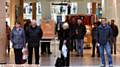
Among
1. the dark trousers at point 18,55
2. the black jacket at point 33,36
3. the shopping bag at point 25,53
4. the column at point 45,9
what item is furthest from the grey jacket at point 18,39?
the column at point 45,9

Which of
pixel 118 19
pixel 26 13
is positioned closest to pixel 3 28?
pixel 118 19

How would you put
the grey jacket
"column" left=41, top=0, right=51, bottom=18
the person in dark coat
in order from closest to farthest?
the person in dark coat < the grey jacket < "column" left=41, top=0, right=51, bottom=18

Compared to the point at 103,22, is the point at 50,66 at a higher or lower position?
lower

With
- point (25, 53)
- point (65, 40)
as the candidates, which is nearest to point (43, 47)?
point (25, 53)

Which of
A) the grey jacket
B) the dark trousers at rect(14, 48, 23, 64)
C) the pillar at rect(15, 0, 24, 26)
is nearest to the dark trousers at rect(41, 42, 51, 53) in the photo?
the dark trousers at rect(14, 48, 23, 64)

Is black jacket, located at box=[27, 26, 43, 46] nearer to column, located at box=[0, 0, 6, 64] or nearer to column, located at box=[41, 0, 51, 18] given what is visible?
column, located at box=[0, 0, 6, 64]

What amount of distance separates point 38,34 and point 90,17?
10.6 meters

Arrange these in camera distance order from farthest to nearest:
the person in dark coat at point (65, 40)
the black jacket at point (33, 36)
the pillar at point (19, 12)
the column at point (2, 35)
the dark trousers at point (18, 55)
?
1. the pillar at point (19, 12)
2. the column at point (2, 35)
3. the black jacket at point (33, 36)
4. the dark trousers at point (18, 55)
5. the person in dark coat at point (65, 40)

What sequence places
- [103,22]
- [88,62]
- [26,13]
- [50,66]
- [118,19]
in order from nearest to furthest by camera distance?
[103,22] → [50,66] → [88,62] → [118,19] → [26,13]

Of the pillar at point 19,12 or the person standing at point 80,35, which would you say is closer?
the person standing at point 80,35

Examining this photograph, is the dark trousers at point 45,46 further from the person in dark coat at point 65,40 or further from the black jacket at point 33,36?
the person in dark coat at point 65,40

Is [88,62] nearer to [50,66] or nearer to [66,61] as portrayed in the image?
[50,66]

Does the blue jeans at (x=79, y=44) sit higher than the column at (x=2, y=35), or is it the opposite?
the column at (x=2, y=35)

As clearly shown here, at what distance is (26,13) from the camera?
44.7 metres
